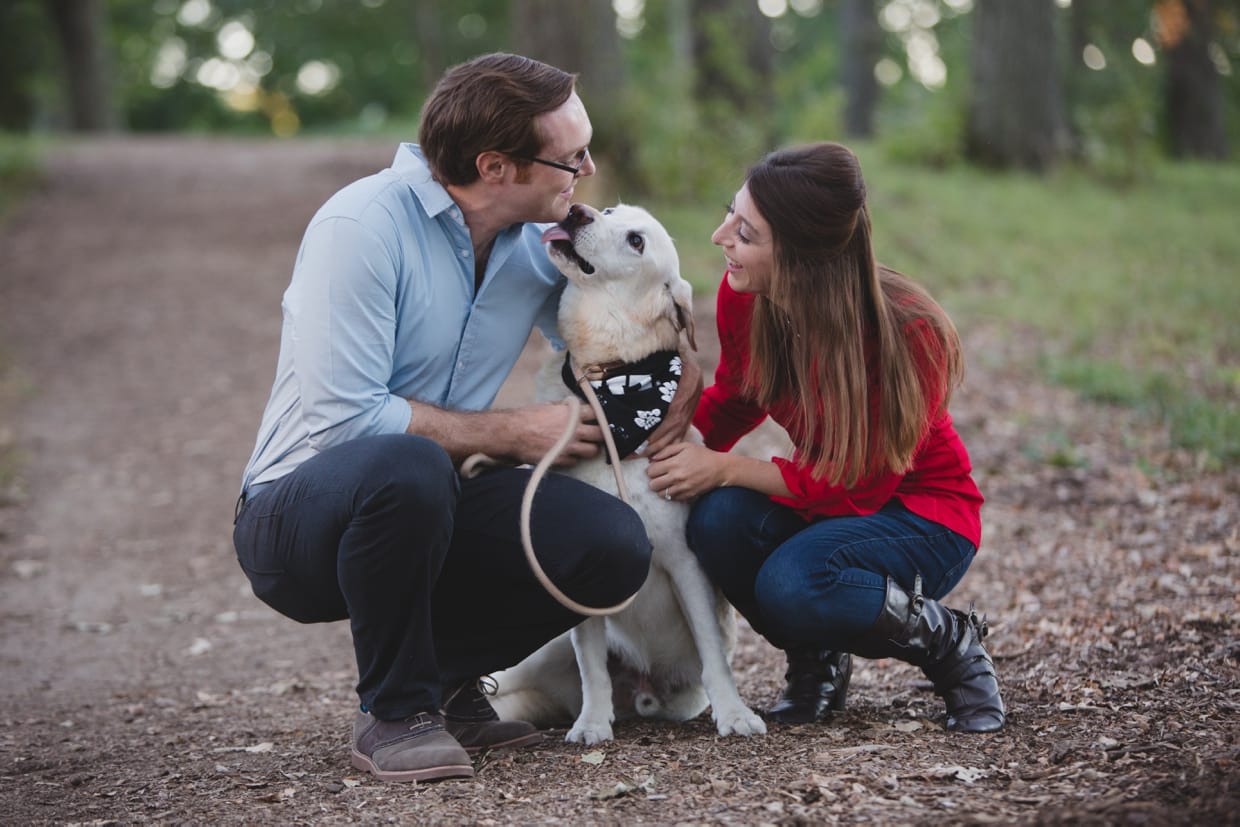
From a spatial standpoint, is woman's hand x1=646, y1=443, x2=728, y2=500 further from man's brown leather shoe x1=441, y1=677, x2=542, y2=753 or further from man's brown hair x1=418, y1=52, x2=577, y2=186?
man's brown hair x1=418, y1=52, x2=577, y2=186

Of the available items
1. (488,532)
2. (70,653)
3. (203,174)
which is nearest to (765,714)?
(488,532)

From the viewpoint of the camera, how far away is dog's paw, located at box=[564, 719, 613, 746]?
3373mm

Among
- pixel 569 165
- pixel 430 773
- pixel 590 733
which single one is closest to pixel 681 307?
pixel 569 165

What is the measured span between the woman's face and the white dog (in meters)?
0.20

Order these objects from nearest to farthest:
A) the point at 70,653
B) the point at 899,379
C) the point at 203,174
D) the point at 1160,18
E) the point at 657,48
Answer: the point at 899,379 → the point at 70,653 → the point at 203,174 → the point at 1160,18 → the point at 657,48

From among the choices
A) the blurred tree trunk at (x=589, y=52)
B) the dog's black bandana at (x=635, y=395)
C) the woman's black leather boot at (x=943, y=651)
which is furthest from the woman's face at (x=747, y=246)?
the blurred tree trunk at (x=589, y=52)

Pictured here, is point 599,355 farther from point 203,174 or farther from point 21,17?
point 21,17

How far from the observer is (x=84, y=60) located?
2242 cm

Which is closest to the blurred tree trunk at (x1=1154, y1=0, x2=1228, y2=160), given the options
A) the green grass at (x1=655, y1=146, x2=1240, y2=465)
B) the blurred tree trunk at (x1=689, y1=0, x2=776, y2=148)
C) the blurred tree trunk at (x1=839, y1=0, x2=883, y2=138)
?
the green grass at (x1=655, y1=146, x2=1240, y2=465)

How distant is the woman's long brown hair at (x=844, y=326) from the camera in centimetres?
316

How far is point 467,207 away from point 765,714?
5.70ft

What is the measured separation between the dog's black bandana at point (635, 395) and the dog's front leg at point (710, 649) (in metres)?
0.37

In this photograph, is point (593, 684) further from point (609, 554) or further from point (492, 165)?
point (492, 165)

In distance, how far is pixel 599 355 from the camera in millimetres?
3480
